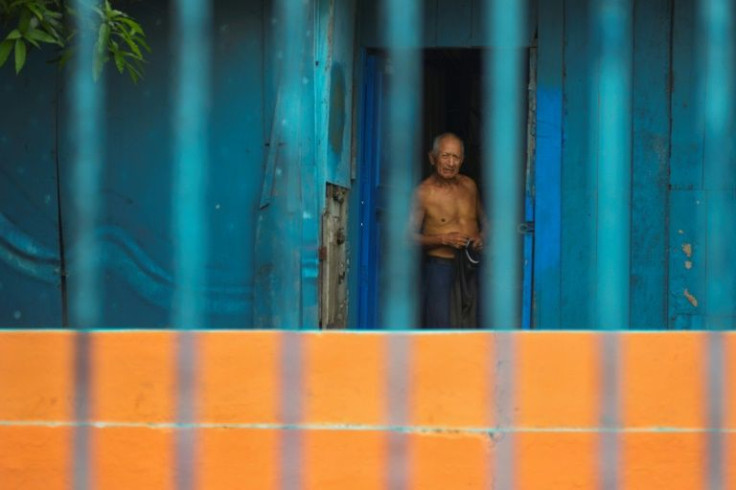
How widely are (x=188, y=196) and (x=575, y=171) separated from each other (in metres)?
3.23

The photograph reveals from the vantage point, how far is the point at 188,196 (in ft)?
6.94

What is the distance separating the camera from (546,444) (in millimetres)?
2068

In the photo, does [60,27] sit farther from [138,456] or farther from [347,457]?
[347,457]

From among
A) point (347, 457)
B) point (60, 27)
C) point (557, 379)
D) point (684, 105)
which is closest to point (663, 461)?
point (557, 379)

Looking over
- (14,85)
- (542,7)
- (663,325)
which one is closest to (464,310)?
(663,325)

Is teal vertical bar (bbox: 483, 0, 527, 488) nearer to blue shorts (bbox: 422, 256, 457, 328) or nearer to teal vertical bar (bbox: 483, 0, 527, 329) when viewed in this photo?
teal vertical bar (bbox: 483, 0, 527, 329)

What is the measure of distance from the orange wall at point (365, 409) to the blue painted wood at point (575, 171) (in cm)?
289

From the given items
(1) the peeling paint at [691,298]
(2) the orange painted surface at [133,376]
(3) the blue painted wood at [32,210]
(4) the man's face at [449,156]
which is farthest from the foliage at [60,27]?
(1) the peeling paint at [691,298]

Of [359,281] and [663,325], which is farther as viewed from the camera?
[359,281]

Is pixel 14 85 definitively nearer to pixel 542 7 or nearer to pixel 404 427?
pixel 542 7

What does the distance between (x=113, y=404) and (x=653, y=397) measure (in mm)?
1129

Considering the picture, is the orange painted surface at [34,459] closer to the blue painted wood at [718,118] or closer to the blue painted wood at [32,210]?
the blue painted wood at [718,118]

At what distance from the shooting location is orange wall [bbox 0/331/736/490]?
2.06 metres

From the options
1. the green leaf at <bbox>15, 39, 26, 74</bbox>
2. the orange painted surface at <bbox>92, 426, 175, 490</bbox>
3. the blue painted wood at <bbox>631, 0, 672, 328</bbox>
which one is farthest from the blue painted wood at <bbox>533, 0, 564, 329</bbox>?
the orange painted surface at <bbox>92, 426, 175, 490</bbox>
